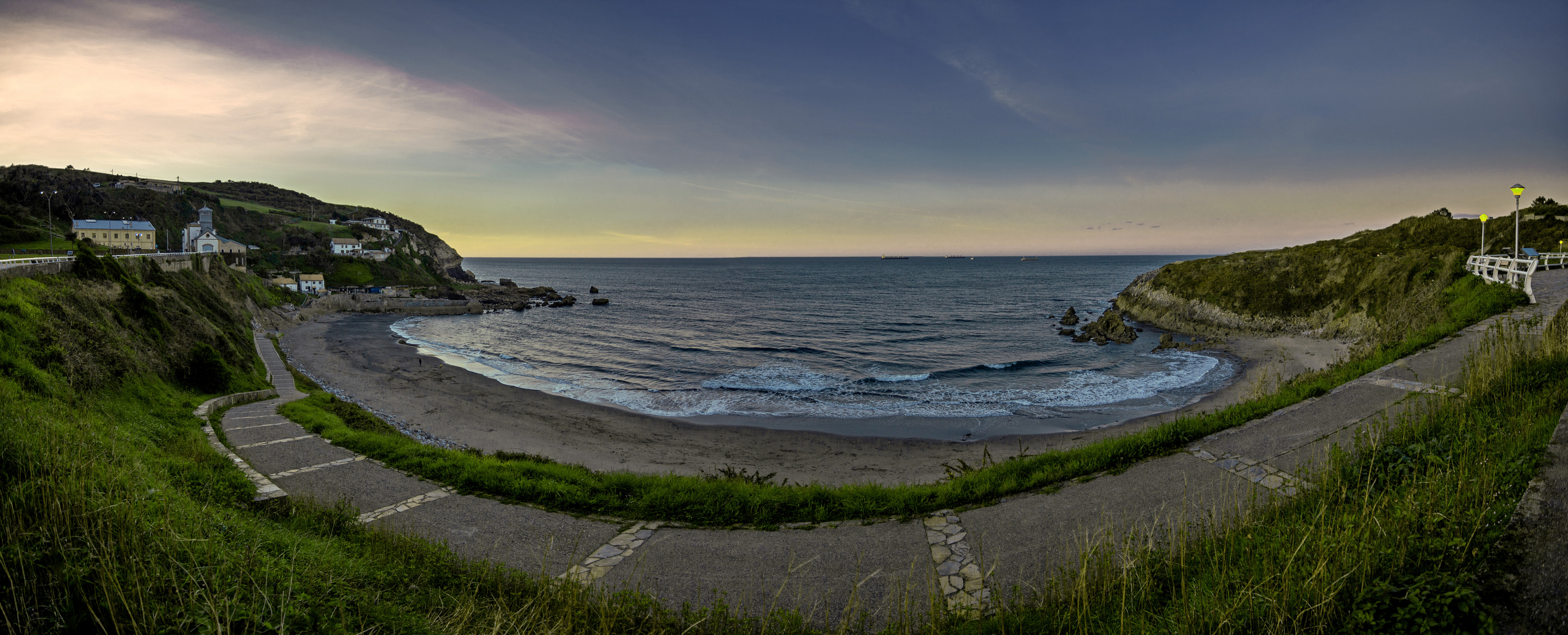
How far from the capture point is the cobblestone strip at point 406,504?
9.95 meters

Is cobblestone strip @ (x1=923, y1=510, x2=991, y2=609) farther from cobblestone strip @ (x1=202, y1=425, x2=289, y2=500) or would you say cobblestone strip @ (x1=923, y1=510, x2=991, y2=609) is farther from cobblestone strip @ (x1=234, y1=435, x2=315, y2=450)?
cobblestone strip @ (x1=234, y1=435, x2=315, y2=450)

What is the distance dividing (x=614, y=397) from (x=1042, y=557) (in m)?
24.6

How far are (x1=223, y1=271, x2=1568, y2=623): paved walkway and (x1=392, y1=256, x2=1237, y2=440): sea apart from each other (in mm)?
12013

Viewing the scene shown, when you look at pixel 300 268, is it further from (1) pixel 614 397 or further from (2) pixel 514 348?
(1) pixel 614 397

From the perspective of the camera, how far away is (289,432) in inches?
598

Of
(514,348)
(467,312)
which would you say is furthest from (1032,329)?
(467,312)

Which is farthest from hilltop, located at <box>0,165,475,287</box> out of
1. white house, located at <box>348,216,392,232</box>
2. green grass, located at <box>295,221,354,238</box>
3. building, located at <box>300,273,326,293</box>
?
building, located at <box>300,273,326,293</box>

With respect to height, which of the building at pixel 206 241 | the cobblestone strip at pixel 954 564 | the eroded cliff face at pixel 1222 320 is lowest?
the cobblestone strip at pixel 954 564

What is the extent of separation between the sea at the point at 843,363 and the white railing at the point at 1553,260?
13.3 m

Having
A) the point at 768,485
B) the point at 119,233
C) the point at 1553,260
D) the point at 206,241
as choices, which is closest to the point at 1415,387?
the point at 768,485

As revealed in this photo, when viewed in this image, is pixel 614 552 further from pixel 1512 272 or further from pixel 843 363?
pixel 1512 272

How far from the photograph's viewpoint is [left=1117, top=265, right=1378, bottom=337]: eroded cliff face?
A: 37.0 metres

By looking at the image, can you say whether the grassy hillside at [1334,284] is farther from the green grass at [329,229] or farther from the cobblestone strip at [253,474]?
the green grass at [329,229]

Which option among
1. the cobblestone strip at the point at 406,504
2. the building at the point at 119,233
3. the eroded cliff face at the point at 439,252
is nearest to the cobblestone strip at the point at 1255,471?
the cobblestone strip at the point at 406,504
